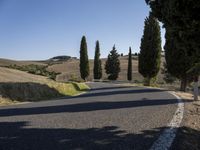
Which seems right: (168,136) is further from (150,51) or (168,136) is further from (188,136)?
(150,51)

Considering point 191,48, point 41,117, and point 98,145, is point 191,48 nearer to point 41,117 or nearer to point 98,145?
point 41,117

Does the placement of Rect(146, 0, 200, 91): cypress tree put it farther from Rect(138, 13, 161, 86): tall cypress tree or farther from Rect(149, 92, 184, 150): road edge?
Rect(138, 13, 161, 86): tall cypress tree

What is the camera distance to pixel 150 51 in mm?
53469

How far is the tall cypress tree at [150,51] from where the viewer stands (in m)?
53.3

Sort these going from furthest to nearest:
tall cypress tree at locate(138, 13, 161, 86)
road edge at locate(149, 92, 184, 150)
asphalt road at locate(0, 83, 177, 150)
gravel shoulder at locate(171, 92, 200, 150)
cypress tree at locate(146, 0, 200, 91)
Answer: tall cypress tree at locate(138, 13, 161, 86) → cypress tree at locate(146, 0, 200, 91) → gravel shoulder at locate(171, 92, 200, 150) → road edge at locate(149, 92, 184, 150) → asphalt road at locate(0, 83, 177, 150)

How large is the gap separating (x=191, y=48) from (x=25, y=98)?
12.9 meters

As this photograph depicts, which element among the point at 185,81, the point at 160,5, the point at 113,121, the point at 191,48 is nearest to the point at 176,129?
the point at 113,121

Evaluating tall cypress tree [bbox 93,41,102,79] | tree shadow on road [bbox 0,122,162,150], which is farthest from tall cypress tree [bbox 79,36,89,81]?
tree shadow on road [bbox 0,122,162,150]

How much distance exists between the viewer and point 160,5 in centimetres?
1500

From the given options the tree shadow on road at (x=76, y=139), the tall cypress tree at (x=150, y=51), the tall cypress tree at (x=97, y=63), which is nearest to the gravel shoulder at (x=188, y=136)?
the tree shadow on road at (x=76, y=139)

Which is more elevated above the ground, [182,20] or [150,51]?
[182,20]

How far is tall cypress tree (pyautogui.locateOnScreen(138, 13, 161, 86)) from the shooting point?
5331 centimetres

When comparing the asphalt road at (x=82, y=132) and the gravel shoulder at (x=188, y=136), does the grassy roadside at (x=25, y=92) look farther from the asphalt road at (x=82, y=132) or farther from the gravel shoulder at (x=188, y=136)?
the gravel shoulder at (x=188, y=136)

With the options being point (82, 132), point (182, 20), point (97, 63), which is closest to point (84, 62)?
point (97, 63)
